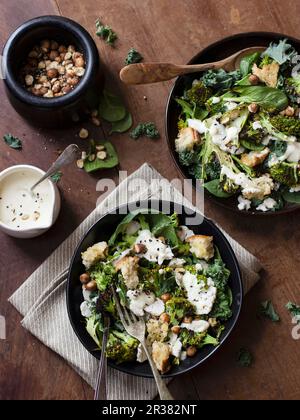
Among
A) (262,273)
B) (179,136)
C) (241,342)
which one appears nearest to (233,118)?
(179,136)

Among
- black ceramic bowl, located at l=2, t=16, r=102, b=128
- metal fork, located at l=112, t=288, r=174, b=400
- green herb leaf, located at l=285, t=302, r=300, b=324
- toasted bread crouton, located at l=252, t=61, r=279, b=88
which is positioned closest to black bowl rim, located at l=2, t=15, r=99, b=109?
black ceramic bowl, located at l=2, t=16, r=102, b=128

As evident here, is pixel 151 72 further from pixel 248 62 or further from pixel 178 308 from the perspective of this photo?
pixel 178 308

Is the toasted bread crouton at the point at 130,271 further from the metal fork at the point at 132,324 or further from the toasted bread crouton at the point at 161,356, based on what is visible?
the toasted bread crouton at the point at 161,356

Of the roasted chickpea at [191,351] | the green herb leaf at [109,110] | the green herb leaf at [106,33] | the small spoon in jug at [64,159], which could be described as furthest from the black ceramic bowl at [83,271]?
the green herb leaf at [106,33]

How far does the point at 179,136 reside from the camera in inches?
90.0

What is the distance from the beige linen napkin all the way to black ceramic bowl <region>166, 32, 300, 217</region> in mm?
145

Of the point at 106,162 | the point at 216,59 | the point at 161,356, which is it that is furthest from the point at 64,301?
the point at 216,59

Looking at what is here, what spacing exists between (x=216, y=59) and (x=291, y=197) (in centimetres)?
58

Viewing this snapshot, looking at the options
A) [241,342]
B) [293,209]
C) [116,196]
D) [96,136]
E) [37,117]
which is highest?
[37,117]

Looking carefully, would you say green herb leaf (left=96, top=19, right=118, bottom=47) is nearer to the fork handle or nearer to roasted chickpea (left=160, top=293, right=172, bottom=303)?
roasted chickpea (left=160, top=293, right=172, bottom=303)

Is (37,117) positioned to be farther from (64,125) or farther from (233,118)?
(233,118)

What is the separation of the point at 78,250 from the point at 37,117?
51 cm

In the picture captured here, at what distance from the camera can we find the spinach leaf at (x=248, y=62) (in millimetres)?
2264

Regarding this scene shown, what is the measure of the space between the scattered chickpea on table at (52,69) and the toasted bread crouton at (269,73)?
2.08 feet
